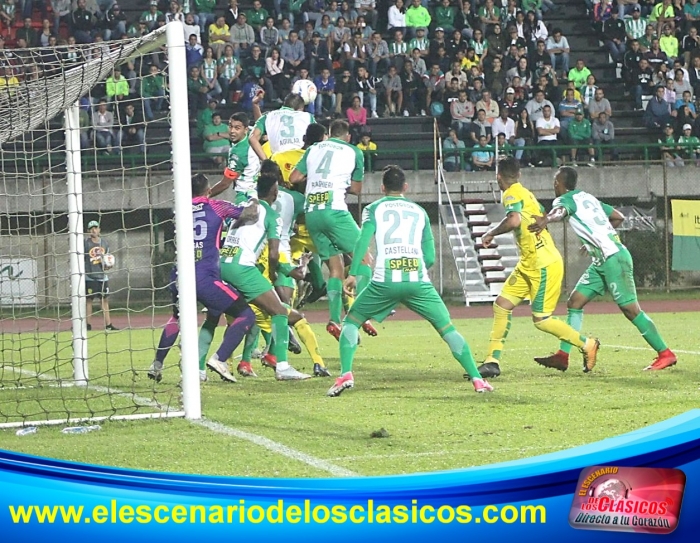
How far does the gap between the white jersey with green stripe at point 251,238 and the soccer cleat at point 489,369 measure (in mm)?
2196

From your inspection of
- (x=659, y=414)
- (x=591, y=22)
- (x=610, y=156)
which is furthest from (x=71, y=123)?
(x=591, y=22)

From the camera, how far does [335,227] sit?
11.4m

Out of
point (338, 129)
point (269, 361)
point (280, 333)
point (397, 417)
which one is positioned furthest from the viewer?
point (338, 129)

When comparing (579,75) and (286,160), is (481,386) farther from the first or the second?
(579,75)

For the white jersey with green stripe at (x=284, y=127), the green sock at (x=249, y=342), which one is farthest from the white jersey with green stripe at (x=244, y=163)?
the green sock at (x=249, y=342)

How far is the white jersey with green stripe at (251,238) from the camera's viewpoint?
31.7 feet

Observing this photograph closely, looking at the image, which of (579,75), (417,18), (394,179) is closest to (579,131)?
(579,75)

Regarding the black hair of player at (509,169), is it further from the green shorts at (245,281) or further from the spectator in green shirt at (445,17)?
the spectator in green shirt at (445,17)

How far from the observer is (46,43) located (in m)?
24.8

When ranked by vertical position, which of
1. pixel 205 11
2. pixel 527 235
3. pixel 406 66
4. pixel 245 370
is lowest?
pixel 245 370

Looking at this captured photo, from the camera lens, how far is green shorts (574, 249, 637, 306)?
10.1m

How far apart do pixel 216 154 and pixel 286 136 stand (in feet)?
35.7

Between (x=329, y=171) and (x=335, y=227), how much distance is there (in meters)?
0.59

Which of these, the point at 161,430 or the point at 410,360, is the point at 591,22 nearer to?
the point at 410,360
